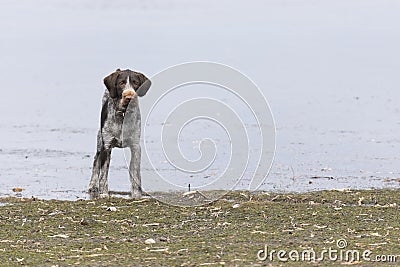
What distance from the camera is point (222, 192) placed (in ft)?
49.1

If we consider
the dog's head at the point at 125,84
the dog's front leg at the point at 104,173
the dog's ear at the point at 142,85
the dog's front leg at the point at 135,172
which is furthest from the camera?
the dog's front leg at the point at 104,173

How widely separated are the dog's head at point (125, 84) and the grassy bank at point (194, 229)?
4.69ft

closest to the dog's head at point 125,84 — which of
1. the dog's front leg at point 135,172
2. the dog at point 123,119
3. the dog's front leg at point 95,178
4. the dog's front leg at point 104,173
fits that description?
the dog at point 123,119

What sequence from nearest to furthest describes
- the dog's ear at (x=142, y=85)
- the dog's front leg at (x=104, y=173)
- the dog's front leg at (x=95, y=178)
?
the dog's ear at (x=142, y=85), the dog's front leg at (x=104, y=173), the dog's front leg at (x=95, y=178)

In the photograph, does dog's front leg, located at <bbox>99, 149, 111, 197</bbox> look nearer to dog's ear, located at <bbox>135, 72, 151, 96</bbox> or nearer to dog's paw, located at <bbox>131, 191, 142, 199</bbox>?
dog's paw, located at <bbox>131, 191, 142, 199</bbox>

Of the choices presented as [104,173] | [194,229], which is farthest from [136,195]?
[194,229]

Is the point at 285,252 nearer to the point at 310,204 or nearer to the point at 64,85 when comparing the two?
the point at 310,204

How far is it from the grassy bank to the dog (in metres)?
0.80

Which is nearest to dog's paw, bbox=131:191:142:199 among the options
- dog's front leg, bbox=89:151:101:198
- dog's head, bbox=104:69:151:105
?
dog's front leg, bbox=89:151:101:198

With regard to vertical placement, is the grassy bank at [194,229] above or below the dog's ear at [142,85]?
below

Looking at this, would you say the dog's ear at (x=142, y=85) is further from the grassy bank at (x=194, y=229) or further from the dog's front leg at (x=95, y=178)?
the grassy bank at (x=194, y=229)

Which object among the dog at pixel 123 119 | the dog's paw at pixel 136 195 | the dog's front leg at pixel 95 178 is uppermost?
the dog at pixel 123 119

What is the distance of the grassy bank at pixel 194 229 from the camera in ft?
32.8

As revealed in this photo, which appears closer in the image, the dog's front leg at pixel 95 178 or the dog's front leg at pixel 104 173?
the dog's front leg at pixel 104 173
